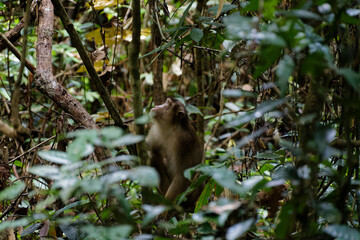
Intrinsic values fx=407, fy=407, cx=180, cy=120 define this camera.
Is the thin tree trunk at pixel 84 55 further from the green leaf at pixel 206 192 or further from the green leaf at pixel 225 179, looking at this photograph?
the green leaf at pixel 225 179

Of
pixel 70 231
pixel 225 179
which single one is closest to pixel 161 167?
pixel 70 231

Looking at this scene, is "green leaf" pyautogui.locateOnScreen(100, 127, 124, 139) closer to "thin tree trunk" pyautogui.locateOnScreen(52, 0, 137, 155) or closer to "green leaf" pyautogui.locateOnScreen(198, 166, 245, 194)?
"green leaf" pyautogui.locateOnScreen(198, 166, 245, 194)

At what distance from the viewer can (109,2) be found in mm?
3371

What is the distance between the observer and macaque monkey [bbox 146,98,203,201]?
159 inches

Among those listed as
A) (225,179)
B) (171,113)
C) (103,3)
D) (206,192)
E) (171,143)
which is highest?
(103,3)

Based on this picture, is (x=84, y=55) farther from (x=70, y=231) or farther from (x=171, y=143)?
(x=171, y=143)

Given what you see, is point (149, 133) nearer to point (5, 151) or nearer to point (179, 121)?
point (179, 121)

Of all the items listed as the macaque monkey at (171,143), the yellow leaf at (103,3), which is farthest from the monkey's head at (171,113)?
the yellow leaf at (103,3)

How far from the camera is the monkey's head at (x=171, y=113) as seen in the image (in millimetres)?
4044

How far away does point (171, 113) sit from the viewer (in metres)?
4.15

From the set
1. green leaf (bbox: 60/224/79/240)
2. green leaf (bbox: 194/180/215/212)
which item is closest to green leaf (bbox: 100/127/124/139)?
green leaf (bbox: 194/180/215/212)

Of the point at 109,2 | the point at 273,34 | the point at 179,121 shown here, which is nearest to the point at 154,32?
the point at 109,2

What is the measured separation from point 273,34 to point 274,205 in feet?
7.14

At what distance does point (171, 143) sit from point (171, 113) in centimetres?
31
